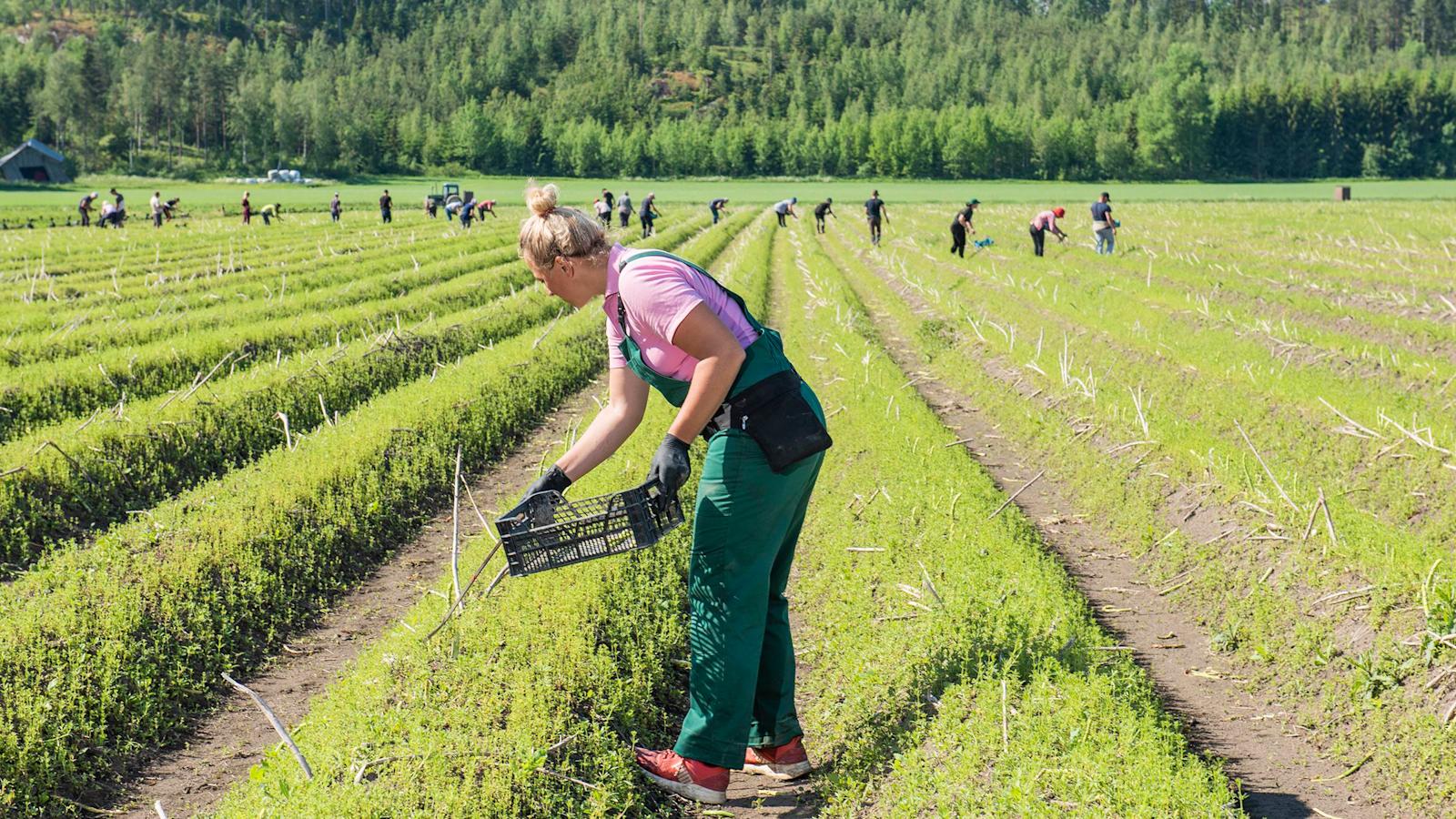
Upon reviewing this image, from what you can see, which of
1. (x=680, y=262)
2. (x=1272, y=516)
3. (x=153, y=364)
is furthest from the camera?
(x=153, y=364)

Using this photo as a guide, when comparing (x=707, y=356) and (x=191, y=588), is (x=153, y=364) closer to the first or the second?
(x=191, y=588)

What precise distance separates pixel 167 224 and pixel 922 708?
50.2 m

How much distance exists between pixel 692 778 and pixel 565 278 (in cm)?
209

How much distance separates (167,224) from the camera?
4916 centimetres

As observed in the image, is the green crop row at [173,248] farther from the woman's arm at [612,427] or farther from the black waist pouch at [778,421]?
the black waist pouch at [778,421]

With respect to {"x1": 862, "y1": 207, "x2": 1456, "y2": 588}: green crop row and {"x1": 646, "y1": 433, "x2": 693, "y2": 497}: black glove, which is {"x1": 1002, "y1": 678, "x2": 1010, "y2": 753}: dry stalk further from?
{"x1": 862, "y1": 207, "x2": 1456, "y2": 588}: green crop row

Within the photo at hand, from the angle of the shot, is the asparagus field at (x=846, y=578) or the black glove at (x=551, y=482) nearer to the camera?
the black glove at (x=551, y=482)

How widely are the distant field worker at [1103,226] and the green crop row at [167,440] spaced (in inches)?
855

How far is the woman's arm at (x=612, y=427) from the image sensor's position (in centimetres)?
486

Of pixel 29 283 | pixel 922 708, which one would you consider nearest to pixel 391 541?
pixel 922 708

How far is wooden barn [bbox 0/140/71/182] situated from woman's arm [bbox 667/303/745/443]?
351ft

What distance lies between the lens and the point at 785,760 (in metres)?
5.33

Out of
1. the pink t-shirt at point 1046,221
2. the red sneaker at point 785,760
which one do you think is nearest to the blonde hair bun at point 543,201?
the red sneaker at point 785,760

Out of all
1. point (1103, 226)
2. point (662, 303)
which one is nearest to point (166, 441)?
point (662, 303)
